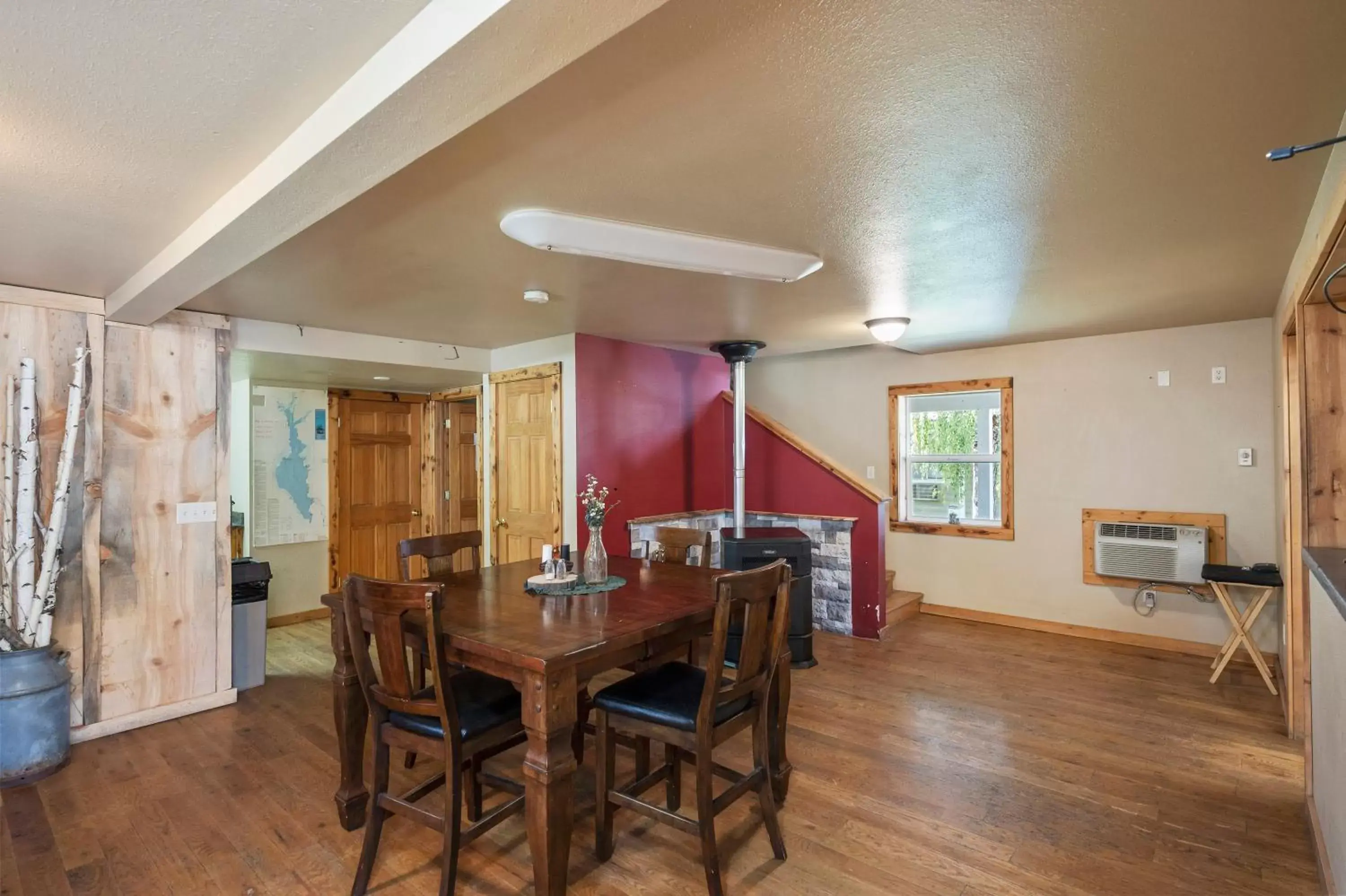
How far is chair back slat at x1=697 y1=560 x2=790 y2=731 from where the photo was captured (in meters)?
1.92

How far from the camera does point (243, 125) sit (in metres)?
1.62

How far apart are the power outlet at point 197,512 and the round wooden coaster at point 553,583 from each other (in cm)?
210

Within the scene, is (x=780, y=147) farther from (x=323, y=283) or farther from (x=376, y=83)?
(x=323, y=283)

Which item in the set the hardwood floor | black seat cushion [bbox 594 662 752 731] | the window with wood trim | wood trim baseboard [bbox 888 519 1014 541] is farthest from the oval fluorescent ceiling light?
wood trim baseboard [bbox 888 519 1014 541]

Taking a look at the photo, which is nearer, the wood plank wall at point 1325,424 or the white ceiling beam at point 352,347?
the wood plank wall at point 1325,424

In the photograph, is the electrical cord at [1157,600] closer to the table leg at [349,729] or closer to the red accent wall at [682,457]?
the red accent wall at [682,457]

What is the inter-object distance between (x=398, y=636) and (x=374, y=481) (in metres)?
4.42

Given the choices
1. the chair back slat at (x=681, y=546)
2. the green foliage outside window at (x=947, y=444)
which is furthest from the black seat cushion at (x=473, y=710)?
the green foliage outside window at (x=947, y=444)

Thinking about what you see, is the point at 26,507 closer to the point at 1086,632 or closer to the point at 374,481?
the point at 374,481

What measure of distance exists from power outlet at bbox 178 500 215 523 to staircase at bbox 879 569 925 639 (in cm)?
431

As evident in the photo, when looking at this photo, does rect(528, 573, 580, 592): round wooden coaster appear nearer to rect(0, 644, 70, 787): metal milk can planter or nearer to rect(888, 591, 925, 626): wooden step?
rect(0, 644, 70, 787): metal milk can planter

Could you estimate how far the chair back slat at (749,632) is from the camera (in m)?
1.92

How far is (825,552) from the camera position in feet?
16.6

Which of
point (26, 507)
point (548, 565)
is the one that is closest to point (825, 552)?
point (548, 565)
